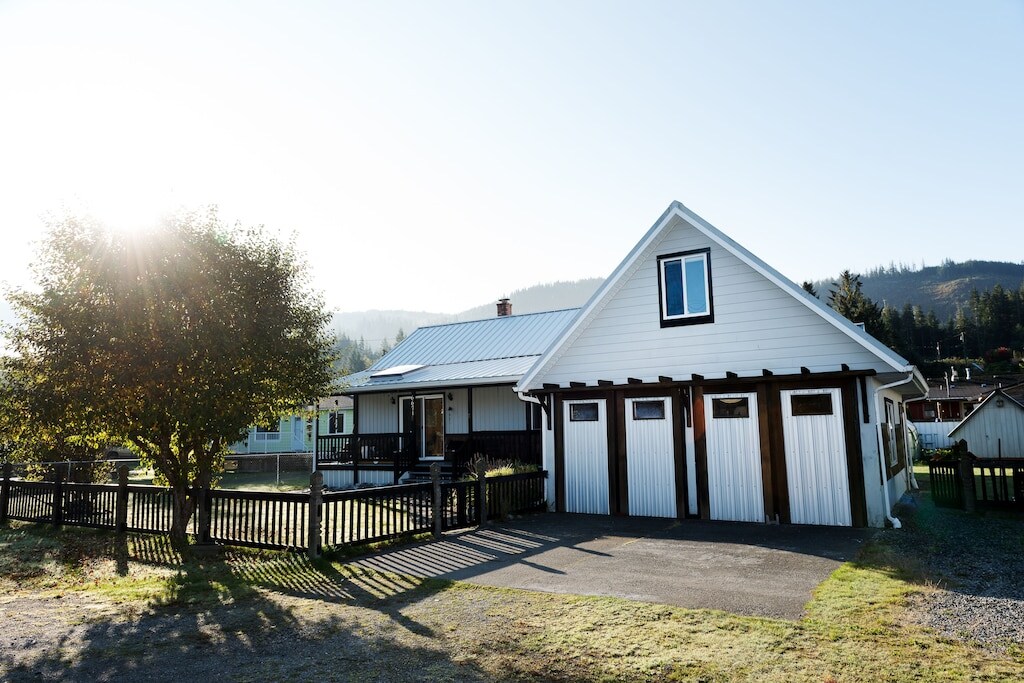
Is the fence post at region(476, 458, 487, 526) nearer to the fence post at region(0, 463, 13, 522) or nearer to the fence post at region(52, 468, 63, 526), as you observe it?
the fence post at region(52, 468, 63, 526)

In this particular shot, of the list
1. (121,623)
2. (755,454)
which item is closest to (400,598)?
(121,623)

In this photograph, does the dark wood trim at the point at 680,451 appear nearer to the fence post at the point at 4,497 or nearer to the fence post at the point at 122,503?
the fence post at the point at 122,503

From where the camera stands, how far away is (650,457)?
46.0 ft

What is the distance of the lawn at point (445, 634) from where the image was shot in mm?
5180

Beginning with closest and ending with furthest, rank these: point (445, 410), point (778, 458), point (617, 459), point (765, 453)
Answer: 1. point (778, 458)
2. point (765, 453)
3. point (617, 459)
4. point (445, 410)

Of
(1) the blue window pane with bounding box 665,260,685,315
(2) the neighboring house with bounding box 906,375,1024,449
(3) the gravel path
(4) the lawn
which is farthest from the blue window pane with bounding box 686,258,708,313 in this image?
(2) the neighboring house with bounding box 906,375,1024,449

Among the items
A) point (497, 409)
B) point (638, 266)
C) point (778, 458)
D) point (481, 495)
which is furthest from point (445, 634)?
point (497, 409)

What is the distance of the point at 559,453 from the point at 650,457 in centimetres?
223

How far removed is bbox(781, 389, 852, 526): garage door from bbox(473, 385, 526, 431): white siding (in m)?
9.18

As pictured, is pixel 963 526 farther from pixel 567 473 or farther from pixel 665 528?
pixel 567 473

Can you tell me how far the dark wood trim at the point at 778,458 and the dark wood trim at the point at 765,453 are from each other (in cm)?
4

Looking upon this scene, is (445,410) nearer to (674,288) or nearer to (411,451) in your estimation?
(411,451)

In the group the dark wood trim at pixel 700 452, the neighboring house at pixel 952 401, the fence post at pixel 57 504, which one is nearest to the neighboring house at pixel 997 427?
the neighboring house at pixel 952 401

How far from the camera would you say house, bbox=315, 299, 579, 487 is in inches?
759
